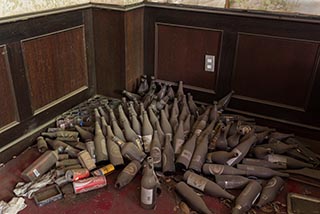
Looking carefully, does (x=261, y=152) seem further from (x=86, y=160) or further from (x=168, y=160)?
(x=86, y=160)

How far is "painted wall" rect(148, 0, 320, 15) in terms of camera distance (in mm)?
1908

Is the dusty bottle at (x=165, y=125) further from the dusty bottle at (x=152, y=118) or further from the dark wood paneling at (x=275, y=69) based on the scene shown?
the dark wood paneling at (x=275, y=69)

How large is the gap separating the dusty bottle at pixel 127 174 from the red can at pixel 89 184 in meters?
0.08

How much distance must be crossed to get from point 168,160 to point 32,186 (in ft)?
2.46

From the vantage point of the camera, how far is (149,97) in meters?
2.30

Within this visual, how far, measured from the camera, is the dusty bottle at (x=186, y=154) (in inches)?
68.9

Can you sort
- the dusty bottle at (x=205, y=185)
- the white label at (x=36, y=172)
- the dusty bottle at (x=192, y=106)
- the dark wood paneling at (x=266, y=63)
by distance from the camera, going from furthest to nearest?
1. the dusty bottle at (x=192, y=106)
2. the dark wood paneling at (x=266, y=63)
3. the white label at (x=36, y=172)
4. the dusty bottle at (x=205, y=185)

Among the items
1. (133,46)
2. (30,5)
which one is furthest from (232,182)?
(30,5)

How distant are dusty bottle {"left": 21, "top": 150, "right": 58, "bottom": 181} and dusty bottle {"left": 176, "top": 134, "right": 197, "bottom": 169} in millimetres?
719

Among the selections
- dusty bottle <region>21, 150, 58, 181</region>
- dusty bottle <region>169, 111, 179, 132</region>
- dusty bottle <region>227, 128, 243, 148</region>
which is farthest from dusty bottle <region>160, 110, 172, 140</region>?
dusty bottle <region>21, 150, 58, 181</region>

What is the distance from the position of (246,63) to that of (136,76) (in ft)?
2.91

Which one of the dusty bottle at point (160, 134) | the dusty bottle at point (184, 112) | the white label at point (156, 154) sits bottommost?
the white label at point (156, 154)

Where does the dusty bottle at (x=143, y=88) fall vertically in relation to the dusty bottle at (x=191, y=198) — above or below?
above

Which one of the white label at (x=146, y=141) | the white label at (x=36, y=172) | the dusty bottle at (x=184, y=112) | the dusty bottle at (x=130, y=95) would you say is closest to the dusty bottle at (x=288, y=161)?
the dusty bottle at (x=184, y=112)
